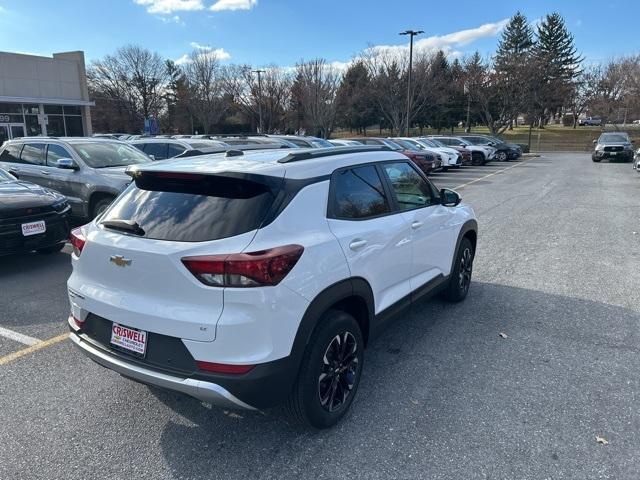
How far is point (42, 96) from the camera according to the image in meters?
31.7

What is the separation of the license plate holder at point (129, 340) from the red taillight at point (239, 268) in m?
0.55

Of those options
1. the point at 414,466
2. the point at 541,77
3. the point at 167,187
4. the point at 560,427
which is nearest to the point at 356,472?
the point at 414,466

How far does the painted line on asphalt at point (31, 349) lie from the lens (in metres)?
3.81

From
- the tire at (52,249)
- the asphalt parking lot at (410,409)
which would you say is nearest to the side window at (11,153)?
the tire at (52,249)

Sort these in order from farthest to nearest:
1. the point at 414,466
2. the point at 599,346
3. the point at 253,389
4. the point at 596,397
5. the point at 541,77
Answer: the point at 541,77 → the point at 599,346 → the point at 596,397 → the point at 414,466 → the point at 253,389

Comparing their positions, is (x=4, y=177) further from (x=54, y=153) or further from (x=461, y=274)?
(x=461, y=274)

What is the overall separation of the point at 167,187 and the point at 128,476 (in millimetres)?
1640

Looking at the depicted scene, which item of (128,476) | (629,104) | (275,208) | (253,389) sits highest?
(629,104)

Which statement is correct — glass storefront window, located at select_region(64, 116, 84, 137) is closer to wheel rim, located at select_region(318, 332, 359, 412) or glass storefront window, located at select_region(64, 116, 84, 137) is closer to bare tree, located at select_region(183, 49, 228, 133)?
bare tree, located at select_region(183, 49, 228, 133)

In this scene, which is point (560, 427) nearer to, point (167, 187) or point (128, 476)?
point (128, 476)

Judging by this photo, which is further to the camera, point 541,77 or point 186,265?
point 541,77

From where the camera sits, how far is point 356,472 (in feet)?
8.48

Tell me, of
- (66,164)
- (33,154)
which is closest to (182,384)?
(66,164)

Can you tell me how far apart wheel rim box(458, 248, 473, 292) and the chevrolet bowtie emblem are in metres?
3.44
